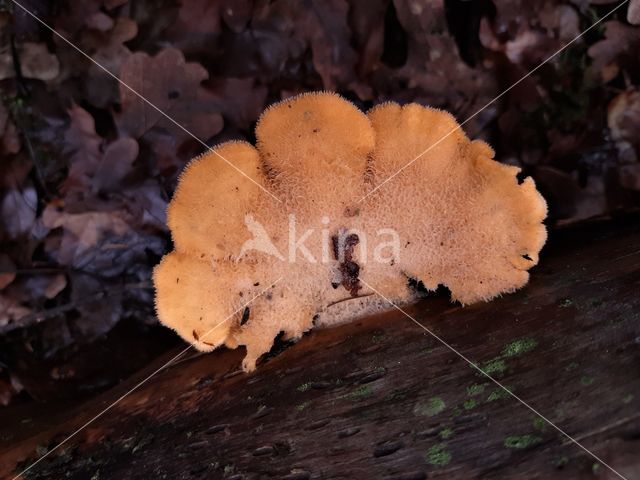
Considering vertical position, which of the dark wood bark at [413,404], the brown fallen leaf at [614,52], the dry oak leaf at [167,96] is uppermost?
the dry oak leaf at [167,96]

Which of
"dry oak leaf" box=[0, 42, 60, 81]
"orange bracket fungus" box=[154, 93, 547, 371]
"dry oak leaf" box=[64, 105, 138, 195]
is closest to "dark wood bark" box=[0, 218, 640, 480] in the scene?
"orange bracket fungus" box=[154, 93, 547, 371]

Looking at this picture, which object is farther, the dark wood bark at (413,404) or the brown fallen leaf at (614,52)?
the brown fallen leaf at (614,52)

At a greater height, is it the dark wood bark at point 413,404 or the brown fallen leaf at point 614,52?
the brown fallen leaf at point 614,52

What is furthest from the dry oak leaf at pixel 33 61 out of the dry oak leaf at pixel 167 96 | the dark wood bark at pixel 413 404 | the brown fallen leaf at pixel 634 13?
the brown fallen leaf at pixel 634 13

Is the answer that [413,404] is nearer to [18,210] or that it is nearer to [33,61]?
[18,210]

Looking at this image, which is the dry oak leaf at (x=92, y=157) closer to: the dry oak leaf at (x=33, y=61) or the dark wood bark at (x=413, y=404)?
the dry oak leaf at (x=33, y=61)

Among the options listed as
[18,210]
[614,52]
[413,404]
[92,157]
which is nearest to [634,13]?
[614,52]
